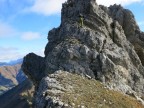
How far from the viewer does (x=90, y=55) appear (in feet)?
174

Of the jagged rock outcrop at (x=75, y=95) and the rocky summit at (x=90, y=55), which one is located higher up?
the rocky summit at (x=90, y=55)

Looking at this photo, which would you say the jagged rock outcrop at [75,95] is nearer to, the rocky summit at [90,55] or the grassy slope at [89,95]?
the grassy slope at [89,95]

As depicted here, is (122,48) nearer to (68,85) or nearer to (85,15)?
(85,15)

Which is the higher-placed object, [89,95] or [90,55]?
[90,55]

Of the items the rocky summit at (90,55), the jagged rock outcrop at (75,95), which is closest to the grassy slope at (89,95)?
the jagged rock outcrop at (75,95)

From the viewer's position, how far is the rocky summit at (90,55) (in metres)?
52.1

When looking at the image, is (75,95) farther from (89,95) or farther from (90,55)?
(90,55)

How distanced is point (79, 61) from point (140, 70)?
15519mm

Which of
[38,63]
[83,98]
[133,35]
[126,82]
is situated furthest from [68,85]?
[133,35]

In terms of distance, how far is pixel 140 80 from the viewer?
2372 inches

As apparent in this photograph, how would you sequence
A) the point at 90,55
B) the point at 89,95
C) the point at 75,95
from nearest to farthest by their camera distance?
1. the point at 75,95
2. the point at 89,95
3. the point at 90,55

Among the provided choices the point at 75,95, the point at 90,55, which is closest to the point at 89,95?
the point at 75,95

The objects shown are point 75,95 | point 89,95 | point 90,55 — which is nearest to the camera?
point 75,95

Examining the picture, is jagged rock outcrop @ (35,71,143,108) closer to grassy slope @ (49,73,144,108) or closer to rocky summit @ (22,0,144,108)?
grassy slope @ (49,73,144,108)
